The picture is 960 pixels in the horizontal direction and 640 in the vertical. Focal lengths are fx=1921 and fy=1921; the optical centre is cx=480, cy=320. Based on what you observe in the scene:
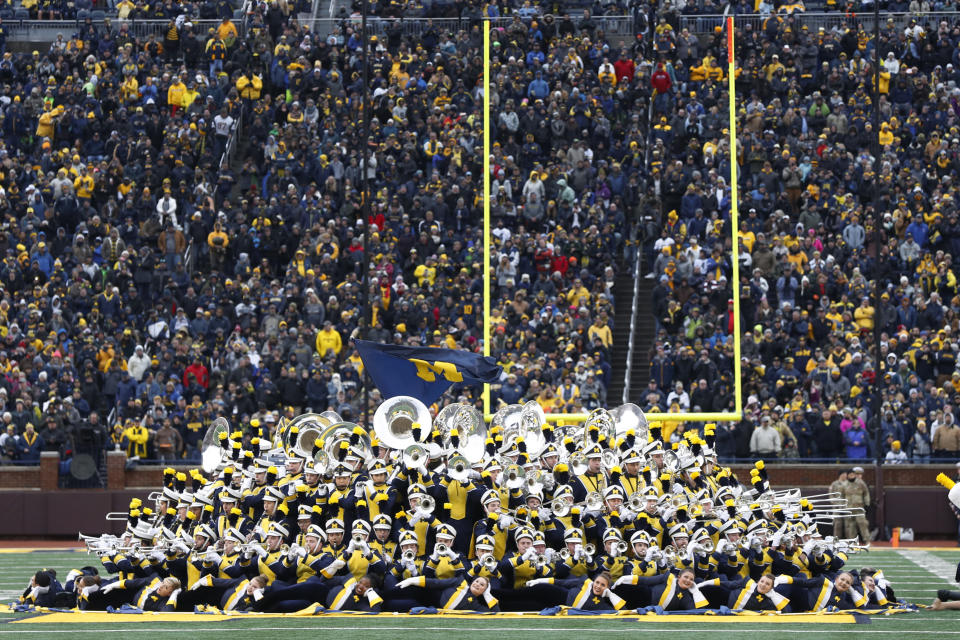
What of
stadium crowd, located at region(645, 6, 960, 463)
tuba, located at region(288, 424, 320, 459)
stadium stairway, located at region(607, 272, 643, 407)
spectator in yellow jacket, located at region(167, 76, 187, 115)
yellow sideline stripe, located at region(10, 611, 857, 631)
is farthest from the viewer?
spectator in yellow jacket, located at region(167, 76, 187, 115)

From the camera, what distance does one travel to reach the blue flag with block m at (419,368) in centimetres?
1744

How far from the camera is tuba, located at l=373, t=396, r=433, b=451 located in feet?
49.0

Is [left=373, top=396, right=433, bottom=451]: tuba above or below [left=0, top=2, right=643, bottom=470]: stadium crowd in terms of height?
below

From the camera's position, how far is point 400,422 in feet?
49.5

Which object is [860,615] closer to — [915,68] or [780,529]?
[780,529]

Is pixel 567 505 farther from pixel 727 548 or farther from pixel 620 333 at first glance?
pixel 620 333

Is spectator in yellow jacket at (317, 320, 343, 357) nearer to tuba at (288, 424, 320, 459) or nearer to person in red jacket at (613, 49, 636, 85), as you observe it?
person in red jacket at (613, 49, 636, 85)

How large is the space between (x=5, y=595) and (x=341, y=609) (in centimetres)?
331

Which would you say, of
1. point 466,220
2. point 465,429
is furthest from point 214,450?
point 466,220

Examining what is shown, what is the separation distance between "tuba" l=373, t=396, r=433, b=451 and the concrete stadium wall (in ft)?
23.8

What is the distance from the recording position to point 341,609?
13977 millimetres

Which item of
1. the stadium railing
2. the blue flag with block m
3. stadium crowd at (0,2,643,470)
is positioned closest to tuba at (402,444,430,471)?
the blue flag with block m

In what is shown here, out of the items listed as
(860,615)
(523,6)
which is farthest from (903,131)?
(860,615)

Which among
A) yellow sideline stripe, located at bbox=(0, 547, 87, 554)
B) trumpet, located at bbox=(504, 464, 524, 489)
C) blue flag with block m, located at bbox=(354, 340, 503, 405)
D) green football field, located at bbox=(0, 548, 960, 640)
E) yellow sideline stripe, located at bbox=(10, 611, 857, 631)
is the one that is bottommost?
yellow sideline stripe, located at bbox=(0, 547, 87, 554)
